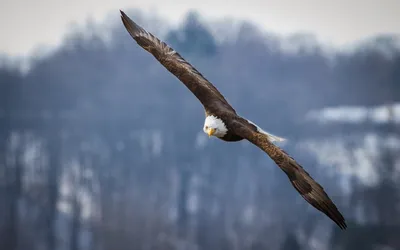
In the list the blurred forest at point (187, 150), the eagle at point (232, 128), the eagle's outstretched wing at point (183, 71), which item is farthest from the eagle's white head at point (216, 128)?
the blurred forest at point (187, 150)

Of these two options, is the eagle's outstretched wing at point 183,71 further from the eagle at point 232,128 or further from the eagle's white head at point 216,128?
the eagle's white head at point 216,128

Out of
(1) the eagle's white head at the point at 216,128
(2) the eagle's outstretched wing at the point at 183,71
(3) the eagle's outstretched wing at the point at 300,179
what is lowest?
(3) the eagle's outstretched wing at the point at 300,179

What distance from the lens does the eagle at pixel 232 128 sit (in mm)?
6066

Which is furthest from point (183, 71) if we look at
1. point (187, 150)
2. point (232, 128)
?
point (187, 150)

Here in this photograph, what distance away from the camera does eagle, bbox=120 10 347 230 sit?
607cm

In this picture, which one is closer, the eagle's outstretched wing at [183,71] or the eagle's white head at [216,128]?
the eagle's white head at [216,128]

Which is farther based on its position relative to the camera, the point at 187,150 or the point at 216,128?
the point at 187,150

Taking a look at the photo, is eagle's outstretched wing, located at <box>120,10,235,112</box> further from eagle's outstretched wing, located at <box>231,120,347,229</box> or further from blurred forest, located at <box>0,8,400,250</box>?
blurred forest, located at <box>0,8,400,250</box>

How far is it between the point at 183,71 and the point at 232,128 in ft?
2.87

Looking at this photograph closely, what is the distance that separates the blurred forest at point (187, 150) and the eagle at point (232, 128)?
640 centimetres

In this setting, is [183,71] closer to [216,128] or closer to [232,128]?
[216,128]

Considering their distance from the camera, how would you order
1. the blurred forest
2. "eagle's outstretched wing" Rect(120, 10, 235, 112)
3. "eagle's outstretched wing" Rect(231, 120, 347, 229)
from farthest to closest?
the blurred forest
"eagle's outstretched wing" Rect(120, 10, 235, 112)
"eagle's outstretched wing" Rect(231, 120, 347, 229)

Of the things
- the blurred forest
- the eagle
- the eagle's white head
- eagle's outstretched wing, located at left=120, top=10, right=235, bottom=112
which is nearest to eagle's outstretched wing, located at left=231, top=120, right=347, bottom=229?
the eagle

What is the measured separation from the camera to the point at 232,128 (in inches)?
261
